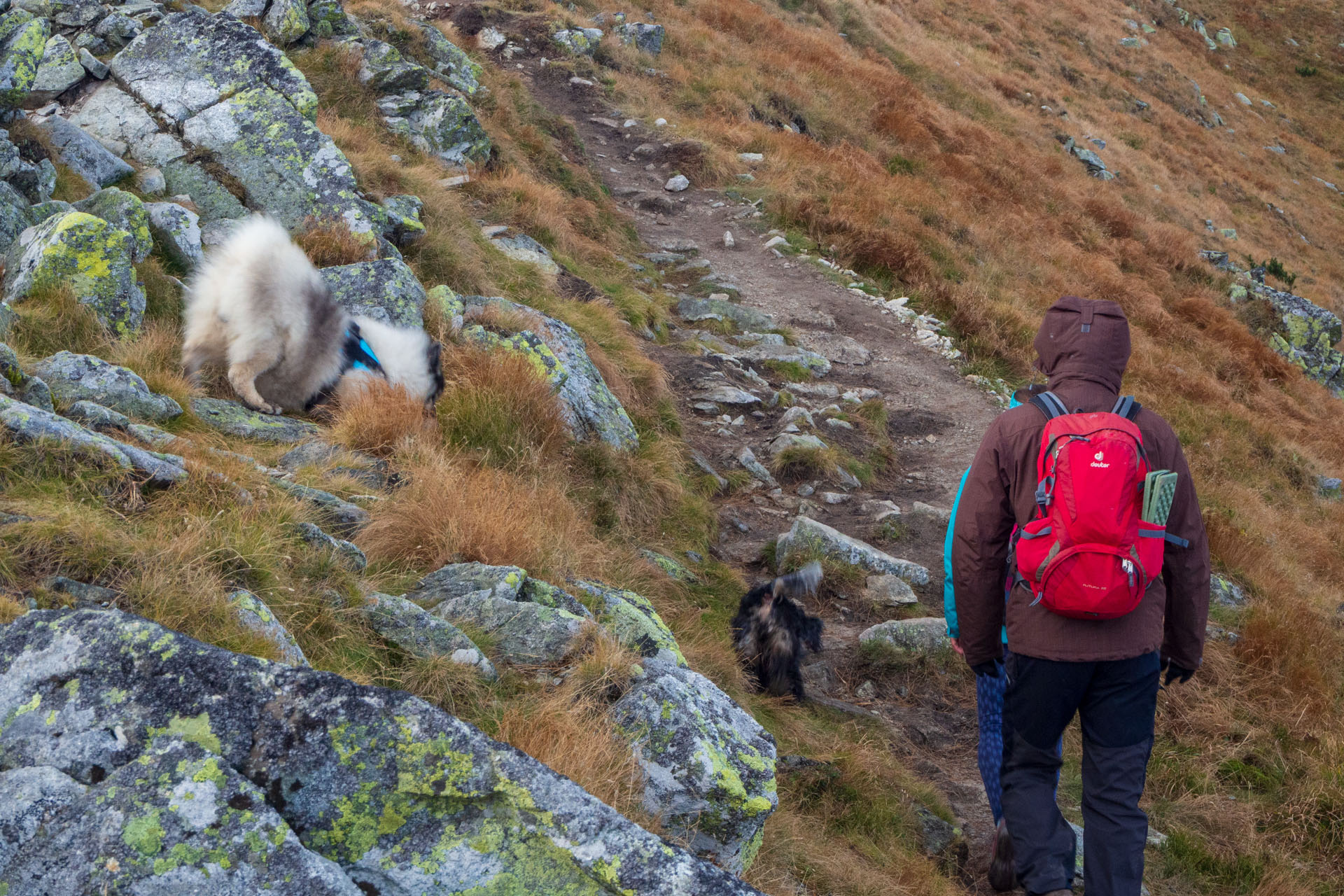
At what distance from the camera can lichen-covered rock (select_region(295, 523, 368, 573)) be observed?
3.53 m

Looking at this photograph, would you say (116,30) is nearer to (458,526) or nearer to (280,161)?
(280,161)

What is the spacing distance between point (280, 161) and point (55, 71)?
74.8 inches

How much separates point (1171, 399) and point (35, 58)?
14143mm

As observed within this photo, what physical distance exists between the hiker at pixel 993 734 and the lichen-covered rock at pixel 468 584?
1749 millimetres

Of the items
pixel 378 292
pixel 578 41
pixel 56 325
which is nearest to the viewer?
pixel 56 325

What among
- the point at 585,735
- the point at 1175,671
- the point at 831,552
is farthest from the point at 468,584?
the point at 831,552

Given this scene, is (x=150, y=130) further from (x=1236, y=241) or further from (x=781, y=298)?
(x=1236, y=241)

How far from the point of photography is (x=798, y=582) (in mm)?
5727

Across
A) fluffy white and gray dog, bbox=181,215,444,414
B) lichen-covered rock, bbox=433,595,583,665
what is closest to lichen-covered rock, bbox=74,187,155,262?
fluffy white and gray dog, bbox=181,215,444,414

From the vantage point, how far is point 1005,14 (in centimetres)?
3625

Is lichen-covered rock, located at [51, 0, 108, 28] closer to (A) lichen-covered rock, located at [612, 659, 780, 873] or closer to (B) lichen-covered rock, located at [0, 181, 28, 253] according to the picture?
(B) lichen-covered rock, located at [0, 181, 28, 253]

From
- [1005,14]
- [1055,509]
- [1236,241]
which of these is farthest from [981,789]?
[1005,14]

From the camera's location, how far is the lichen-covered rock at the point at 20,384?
370cm

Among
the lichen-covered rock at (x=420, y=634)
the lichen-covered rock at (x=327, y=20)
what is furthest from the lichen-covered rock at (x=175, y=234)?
the lichen-covered rock at (x=327, y=20)
